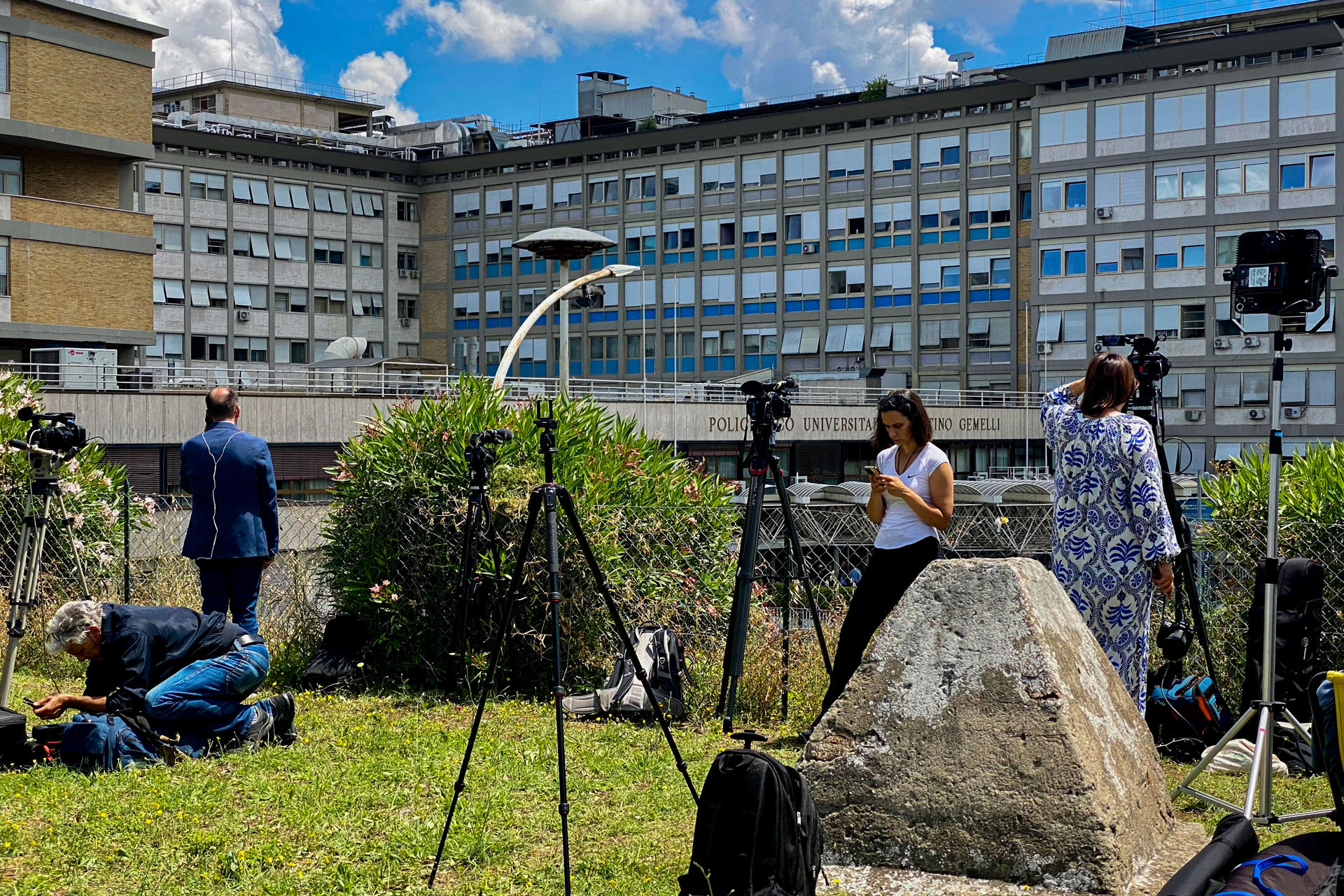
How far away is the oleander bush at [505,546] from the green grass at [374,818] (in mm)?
1431

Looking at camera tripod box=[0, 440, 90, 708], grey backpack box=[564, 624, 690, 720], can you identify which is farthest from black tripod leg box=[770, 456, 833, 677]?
camera tripod box=[0, 440, 90, 708]

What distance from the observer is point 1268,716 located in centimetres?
562

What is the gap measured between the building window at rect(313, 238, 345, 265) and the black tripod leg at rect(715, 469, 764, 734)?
6713cm

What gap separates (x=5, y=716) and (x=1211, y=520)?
714cm

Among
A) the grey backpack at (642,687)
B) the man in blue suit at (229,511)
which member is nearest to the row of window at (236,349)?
the man in blue suit at (229,511)

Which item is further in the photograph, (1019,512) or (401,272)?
(401,272)

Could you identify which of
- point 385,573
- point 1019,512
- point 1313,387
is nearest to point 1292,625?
A: point 385,573

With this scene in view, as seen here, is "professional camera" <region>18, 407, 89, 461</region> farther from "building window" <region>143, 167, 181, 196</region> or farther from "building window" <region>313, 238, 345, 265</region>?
"building window" <region>313, 238, 345, 265</region>

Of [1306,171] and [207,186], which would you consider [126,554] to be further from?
[207,186]

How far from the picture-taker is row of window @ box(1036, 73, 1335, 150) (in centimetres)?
5212

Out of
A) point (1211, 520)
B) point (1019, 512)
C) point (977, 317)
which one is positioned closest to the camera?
point (1211, 520)

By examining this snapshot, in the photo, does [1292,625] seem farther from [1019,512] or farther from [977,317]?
[977,317]

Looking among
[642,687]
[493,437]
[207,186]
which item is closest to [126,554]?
[493,437]

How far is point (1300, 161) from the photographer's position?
52.6 meters
